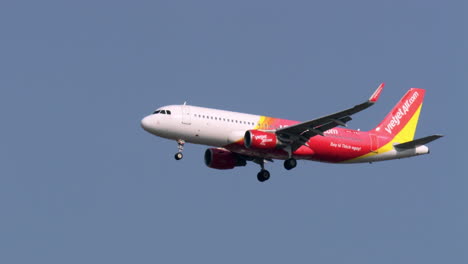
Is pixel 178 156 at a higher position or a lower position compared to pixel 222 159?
lower

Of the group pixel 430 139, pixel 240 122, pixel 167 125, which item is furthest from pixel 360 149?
pixel 167 125

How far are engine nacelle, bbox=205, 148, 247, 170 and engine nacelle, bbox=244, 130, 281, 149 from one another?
5.52 meters

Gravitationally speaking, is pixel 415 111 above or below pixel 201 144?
above

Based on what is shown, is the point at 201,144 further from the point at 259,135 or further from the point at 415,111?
the point at 415,111

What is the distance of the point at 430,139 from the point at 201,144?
50.9 ft

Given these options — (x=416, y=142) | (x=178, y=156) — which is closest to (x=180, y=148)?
(x=178, y=156)

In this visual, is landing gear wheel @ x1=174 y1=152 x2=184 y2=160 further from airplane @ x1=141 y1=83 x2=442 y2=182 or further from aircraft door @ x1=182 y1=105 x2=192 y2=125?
aircraft door @ x1=182 y1=105 x2=192 y2=125

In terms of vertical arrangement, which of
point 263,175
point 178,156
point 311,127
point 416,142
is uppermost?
point 416,142

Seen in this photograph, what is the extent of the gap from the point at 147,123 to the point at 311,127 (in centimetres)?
1060

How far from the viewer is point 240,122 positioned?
6500 centimetres

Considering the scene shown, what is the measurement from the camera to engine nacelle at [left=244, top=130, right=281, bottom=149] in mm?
63406

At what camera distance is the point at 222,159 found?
6925 centimetres

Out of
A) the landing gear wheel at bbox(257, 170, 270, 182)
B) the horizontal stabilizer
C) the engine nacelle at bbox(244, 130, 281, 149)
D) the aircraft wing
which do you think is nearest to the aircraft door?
the engine nacelle at bbox(244, 130, 281, 149)

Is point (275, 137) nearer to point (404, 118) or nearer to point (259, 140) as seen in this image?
point (259, 140)
